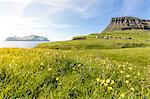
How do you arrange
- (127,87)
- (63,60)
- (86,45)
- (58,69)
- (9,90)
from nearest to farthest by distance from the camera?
1. (9,90)
2. (127,87)
3. (58,69)
4. (63,60)
5. (86,45)

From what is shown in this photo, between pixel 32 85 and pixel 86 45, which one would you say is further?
Result: pixel 86 45

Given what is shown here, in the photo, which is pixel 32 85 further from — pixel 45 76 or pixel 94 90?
pixel 94 90

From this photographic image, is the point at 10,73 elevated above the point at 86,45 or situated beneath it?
elevated above

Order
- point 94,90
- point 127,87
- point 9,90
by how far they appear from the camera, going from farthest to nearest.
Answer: point 127,87
point 94,90
point 9,90

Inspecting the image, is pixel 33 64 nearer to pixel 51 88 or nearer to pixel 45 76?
pixel 45 76

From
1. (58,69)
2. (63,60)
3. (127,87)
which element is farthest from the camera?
(63,60)

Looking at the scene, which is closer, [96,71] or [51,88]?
[51,88]

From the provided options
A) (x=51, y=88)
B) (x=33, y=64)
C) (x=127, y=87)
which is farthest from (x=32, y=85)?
(x=127, y=87)

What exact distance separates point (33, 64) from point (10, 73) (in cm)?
122

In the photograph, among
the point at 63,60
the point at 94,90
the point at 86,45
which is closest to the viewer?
the point at 94,90

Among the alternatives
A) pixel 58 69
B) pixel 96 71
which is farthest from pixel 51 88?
pixel 96 71

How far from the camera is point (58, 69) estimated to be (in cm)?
926

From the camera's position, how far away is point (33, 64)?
30.5 feet

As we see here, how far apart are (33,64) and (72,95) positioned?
8.54ft
